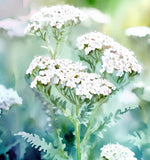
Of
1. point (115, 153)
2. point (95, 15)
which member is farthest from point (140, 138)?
point (95, 15)

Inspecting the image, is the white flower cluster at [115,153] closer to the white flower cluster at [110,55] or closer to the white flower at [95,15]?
the white flower cluster at [110,55]

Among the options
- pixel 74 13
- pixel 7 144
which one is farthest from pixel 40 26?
pixel 7 144

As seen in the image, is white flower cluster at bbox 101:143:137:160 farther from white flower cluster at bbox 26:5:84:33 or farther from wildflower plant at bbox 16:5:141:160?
white flower cluster at bbox 26:5:84:33

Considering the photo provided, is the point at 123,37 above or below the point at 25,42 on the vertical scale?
above

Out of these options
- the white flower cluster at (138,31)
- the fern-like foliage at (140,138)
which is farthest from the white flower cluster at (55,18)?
the fern-like foliage at (140,138)

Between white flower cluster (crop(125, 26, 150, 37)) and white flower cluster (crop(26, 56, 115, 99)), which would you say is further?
white flower cluster (crop(125, 26, 150, 37))

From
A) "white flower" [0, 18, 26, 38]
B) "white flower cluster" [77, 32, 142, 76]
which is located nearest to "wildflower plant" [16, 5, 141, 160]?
"white flower cluster" [77, 32, 142, 76]

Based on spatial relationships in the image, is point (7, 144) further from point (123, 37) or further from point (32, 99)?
point (123, 37)
